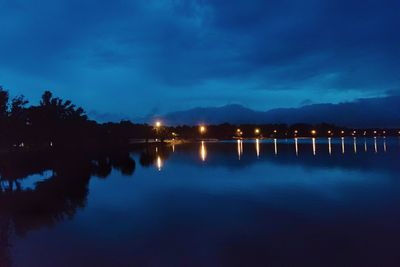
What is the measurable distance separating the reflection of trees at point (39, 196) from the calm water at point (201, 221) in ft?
0.20

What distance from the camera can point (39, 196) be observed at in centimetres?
2211

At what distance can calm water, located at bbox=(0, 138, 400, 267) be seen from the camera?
11906 millimetres

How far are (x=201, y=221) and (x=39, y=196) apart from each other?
36.8 ft

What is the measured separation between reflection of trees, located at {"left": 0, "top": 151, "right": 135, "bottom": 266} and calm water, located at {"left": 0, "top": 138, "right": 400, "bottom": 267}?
0.06 meters

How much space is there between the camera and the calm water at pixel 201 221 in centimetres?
1191

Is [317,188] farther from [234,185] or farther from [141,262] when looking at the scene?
[141,262]

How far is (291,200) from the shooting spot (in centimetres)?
2084

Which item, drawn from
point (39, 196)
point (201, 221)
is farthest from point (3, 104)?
point (201, 221)

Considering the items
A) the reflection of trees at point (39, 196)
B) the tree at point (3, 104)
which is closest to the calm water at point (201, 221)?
the reflection of trees at point (39, 196)

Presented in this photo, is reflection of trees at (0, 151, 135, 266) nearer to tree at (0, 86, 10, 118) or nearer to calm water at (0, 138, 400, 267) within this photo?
calm water at (0, 138, 400, 267)

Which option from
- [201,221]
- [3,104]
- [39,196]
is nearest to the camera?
[201,221]

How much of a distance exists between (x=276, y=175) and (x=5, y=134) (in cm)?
2482

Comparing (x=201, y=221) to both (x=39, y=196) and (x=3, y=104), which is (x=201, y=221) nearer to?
(x=39, y=196)

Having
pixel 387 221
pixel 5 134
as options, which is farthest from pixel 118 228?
pixel 5 134
